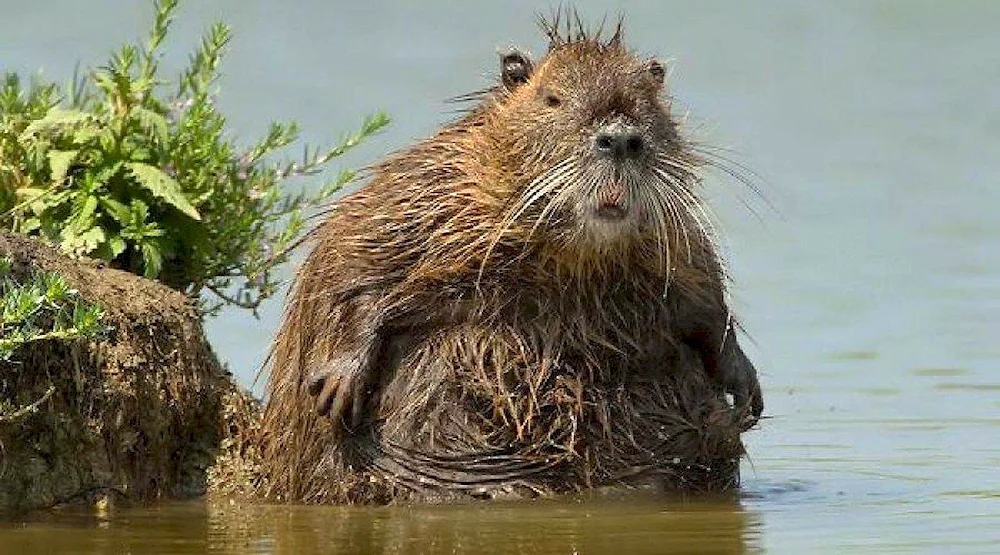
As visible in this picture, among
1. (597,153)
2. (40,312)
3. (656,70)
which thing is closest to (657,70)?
(656,70)

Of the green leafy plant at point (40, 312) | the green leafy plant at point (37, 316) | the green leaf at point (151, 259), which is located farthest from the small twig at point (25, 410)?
the green leaf at point (151, 259)

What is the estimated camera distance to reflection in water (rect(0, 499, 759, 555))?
7000 mm

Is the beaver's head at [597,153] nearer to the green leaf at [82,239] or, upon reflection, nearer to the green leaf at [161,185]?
the green leaf at [161,185]

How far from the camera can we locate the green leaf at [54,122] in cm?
820

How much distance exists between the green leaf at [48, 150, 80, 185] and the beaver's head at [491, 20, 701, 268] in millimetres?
1416

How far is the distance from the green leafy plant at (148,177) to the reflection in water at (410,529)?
99 centimetres

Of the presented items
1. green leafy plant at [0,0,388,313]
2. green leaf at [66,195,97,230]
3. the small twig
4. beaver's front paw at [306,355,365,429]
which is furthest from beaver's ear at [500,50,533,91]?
the small twig

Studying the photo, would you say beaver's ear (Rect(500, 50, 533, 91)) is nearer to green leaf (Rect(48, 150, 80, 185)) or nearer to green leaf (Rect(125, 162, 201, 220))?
green leaf (Rect(125, 162, 201, 220))

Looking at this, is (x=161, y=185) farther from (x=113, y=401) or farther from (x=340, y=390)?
(x=340, y=390)

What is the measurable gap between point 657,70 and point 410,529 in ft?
5.95

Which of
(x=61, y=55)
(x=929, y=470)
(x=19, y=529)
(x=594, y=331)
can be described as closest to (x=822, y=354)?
(x=929, y=470)

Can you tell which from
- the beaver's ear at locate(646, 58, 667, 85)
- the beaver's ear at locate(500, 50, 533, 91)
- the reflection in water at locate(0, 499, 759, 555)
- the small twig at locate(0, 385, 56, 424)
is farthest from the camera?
the beaver's ear at locate(500, 50, 533, 91)

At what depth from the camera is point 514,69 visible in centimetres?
827

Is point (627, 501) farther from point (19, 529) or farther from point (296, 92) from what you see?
point (296, 92)
